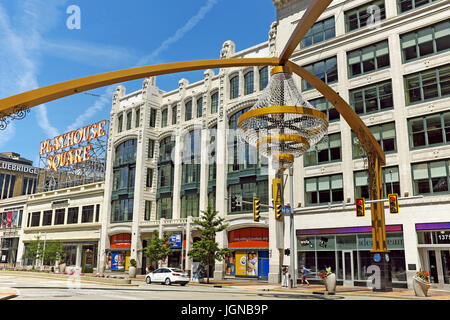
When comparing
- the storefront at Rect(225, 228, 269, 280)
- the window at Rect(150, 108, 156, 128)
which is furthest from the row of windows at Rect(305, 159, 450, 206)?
the window at Rect(150, 108, 156, 128)

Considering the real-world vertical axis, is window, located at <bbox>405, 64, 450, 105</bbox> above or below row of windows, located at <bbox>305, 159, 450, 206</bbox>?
above

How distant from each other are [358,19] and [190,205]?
28.2 m

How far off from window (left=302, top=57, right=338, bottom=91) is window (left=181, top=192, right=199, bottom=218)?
19279 millimetres

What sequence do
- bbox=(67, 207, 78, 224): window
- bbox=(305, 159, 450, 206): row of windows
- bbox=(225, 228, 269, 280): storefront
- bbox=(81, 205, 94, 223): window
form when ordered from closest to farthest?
1. bbox=(305, 159, 450, 206): row of windows
2. bbox=(225, 228, 269, 280): storefront
3. bbox=(81, 205, 94, 223): window
4. bbox=(67, 207, 78, 224): window

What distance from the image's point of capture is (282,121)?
20.4 meters

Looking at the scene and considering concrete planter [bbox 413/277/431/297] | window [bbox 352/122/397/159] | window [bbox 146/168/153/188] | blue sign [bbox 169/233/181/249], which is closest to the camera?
concrete planter [bbox 413/277/431/297]

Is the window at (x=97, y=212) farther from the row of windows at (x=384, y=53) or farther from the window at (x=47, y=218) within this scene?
the row of windows at (x=384, y=53)

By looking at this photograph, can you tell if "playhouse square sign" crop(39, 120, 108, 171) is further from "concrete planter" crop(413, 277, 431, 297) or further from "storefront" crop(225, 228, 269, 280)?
"concrete planter" crop(413, 277, 431, 297)

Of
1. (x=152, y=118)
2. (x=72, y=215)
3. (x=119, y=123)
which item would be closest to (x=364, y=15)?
(x=152, y=118)

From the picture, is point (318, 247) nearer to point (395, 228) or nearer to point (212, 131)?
point (395, 228)

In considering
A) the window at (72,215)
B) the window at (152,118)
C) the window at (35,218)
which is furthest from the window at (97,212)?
the window at (35,218)

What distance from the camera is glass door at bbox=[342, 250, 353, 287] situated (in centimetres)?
3531

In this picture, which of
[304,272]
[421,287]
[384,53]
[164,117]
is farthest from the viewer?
[164,117]

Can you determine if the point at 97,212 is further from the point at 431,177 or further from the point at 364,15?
the point at 431,177
